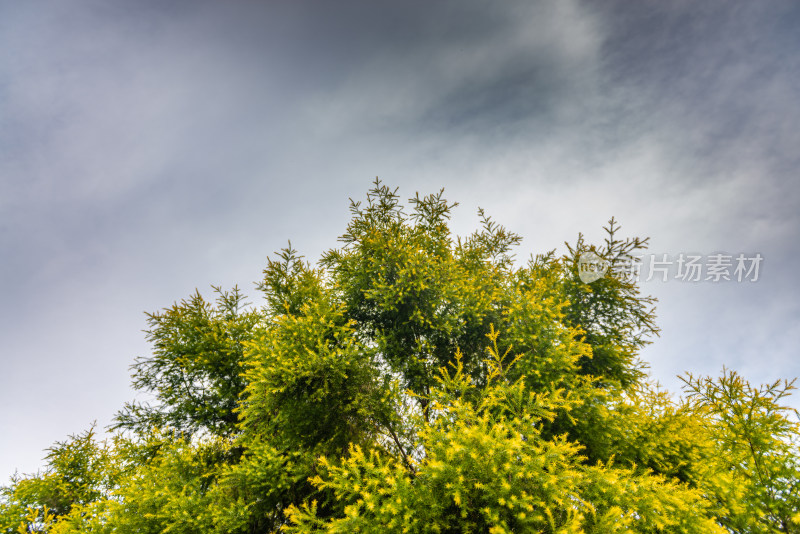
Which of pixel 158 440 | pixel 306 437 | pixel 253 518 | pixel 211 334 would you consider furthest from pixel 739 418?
pixel 158 440

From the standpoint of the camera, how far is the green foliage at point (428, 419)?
438cm

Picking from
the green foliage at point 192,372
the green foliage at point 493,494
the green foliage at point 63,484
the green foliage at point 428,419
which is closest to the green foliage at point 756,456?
the green foliage at point 428,419

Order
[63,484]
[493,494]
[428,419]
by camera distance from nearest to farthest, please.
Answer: [493,494] < [428,419] < [63,484]

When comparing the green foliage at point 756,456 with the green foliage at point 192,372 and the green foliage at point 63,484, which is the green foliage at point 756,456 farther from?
the green foliage at point 63,484

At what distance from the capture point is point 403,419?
7.29 m

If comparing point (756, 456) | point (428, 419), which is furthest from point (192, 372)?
point (756, 456)

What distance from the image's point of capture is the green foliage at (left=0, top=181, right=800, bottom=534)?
4.38m

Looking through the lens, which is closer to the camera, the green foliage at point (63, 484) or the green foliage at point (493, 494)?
the green foliage at point (493, 494)

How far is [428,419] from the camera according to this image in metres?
8.62

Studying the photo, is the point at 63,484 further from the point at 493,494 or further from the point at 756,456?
the point at 756,456

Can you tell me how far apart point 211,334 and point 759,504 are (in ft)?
42.4

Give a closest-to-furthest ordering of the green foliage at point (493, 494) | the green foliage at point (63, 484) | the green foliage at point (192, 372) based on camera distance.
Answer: the green foliage at point (493, 494) < the green foliage at point (192, 372) < the green foliage at point (63, 484)

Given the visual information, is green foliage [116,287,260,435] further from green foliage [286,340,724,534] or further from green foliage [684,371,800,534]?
green foliage [684,371,800,534]

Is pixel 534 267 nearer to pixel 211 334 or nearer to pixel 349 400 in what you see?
pixel 349 400
